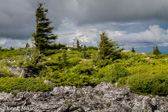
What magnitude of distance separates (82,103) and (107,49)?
15.2 metres

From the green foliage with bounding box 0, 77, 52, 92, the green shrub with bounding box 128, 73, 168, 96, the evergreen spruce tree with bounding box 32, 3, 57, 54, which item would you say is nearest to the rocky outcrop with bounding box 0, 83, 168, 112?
the green shrub with bounding box 128, 73, 168, 96

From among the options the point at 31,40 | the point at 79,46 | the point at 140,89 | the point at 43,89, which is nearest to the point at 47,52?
the point at 31,40

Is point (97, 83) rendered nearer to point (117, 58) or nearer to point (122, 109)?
point (122, 109)

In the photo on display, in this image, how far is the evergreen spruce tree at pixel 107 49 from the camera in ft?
76.6

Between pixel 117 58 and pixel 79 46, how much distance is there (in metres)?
46.9

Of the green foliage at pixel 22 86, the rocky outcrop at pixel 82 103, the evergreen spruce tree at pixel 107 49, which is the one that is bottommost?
the rocky outcrop at pixel 82 103

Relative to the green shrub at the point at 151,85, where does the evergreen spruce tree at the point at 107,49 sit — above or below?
above

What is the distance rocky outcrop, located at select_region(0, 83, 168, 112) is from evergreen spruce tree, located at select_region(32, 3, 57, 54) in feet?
36.7

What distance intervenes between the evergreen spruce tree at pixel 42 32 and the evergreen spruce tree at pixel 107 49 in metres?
6.98

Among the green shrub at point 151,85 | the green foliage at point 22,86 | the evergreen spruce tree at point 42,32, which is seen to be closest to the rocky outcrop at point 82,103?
the green shrub at point 151,85

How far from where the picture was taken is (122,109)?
8008 mm

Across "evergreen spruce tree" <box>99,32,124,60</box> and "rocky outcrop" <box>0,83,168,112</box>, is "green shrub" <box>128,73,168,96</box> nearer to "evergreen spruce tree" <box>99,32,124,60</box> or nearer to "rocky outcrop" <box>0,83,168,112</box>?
"rocky outcrop" <box>0,83,168,112</box>

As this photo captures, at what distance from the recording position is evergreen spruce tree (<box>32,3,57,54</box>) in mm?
22180

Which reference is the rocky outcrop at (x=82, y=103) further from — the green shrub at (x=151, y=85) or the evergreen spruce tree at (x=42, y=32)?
the evergreen spruce tree at (x=42, y=32)
